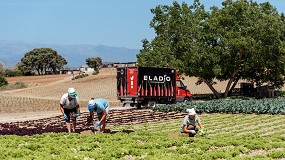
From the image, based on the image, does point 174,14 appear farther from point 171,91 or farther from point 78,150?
point 78,150

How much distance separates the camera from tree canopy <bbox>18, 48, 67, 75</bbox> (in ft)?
500

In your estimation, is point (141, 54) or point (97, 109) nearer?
point (97, 109)

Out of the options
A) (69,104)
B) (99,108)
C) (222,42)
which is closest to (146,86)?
(222,42)

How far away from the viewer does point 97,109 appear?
682 inches

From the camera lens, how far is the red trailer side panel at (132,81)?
37.3m

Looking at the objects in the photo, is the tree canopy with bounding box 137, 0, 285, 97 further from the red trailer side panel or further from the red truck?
the red trailer side panel

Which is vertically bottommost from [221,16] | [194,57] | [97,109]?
[97,109]

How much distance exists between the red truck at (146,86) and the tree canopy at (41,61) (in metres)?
111


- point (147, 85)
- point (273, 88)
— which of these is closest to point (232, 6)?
point (273, 88)

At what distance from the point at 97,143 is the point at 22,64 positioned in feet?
468

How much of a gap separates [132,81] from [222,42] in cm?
1333

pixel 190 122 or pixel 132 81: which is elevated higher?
pixel 132 81

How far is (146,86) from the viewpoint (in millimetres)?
37812

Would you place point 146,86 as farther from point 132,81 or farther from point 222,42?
point 222,42
